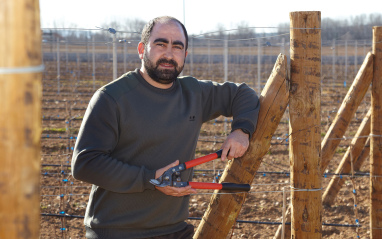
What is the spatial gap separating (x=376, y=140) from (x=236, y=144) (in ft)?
5.89

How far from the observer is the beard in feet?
7.56

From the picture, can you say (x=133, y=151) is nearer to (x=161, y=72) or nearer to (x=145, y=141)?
(x=145, y=141)

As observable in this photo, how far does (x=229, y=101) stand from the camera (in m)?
2.60

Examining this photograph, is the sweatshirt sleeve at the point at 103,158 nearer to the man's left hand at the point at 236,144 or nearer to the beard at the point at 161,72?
the beard at the point at 161,72

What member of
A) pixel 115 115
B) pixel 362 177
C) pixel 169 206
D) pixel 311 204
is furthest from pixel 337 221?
pixel 115 115

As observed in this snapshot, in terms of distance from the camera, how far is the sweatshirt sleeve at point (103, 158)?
2.06 m

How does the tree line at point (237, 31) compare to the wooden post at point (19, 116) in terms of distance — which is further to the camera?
the tree line at point (237, 31)

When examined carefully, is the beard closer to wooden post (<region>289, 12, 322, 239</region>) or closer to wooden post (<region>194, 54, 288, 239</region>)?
wooden post (<region>194, 54, 288, 239</region>)

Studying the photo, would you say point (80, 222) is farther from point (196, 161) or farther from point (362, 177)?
point (362, 177)

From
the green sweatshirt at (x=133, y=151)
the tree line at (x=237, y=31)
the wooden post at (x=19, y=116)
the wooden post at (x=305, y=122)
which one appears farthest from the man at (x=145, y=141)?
the tree line at (x=237, y=31)

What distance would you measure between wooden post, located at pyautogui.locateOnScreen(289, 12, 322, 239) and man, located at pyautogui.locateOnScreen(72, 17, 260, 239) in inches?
11.7

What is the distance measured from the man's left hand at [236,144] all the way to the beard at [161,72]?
426 mm

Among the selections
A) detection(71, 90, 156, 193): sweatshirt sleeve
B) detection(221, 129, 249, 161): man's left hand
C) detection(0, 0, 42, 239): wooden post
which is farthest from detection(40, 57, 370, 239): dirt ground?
detection(0, 0, 42, 239): wooden post

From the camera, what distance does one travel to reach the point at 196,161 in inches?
86.4
